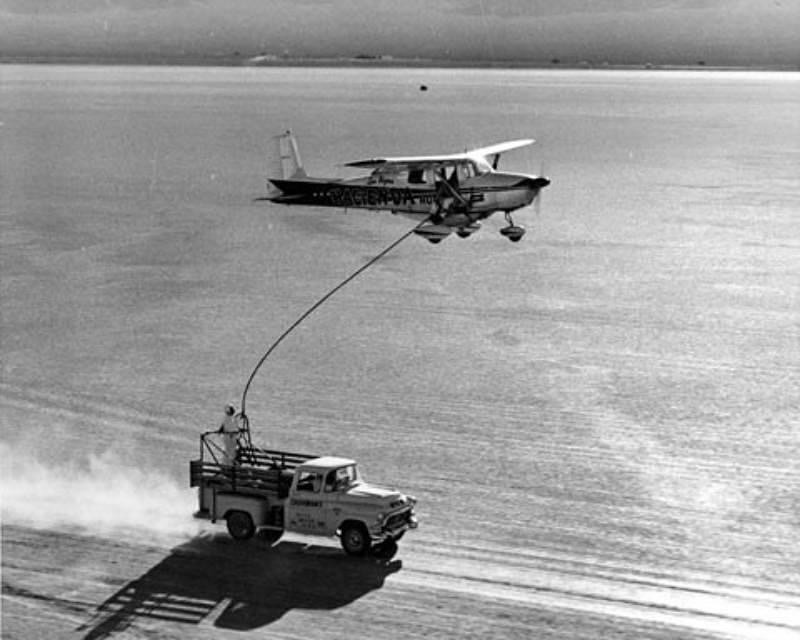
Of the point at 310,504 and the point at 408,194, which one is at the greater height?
the point at 408,194

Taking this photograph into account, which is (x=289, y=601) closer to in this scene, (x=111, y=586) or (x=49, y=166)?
(x=111, y=586)

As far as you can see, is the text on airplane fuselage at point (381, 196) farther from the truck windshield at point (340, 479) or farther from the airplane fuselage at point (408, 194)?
the truck windshield at point (340, 479)

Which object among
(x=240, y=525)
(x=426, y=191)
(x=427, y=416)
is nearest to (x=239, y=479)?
(x=240, y=525)

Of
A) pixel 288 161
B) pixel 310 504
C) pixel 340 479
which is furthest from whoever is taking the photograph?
pixel 288 161

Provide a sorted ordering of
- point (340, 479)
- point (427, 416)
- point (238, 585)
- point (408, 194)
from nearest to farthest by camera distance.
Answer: point (238, 585)
point (340, 479)
point (408, 194)
point (427, 416)

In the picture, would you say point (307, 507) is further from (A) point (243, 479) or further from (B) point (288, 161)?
(B) point (288, 161)

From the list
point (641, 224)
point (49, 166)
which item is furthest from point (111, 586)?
point (49, 166)
